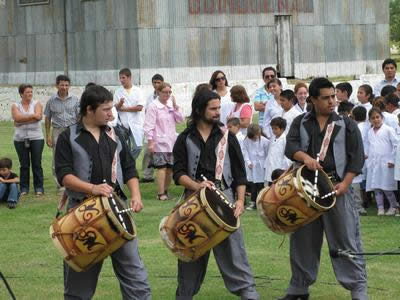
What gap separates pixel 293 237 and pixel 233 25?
20.2 m

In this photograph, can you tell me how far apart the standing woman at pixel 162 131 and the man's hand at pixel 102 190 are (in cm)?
749

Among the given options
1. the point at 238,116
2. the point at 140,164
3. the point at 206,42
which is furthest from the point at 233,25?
the point at 238,116

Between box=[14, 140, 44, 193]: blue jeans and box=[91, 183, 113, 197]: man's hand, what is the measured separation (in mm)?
8341

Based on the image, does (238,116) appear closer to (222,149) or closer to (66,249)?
(222,149)

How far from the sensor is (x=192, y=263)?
8.41 meters

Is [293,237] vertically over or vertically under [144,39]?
under

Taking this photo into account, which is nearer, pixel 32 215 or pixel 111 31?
pixel 32 215

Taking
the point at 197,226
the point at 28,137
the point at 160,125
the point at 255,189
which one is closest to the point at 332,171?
the point at 197,226

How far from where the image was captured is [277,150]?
1390 centimetres

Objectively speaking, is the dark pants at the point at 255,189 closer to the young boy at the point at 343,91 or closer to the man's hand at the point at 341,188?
the young boy at the point at 343,91

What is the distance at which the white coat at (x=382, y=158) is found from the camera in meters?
13.3

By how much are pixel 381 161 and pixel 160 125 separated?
351 cm

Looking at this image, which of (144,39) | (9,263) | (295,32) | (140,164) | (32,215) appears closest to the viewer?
(9,263)

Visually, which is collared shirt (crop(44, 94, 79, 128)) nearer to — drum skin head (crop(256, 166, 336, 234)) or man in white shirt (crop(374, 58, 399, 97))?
man in white shirt (crop(374, 58, 399, 97))
